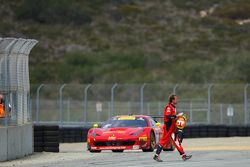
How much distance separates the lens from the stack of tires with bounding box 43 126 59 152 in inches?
965

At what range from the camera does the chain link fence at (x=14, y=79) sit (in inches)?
836

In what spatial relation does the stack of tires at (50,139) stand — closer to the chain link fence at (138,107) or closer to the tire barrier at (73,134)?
the tire barrier at (73,134)

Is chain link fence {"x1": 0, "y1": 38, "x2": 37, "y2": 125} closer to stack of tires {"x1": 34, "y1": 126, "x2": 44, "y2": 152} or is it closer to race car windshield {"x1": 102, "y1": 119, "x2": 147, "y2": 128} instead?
stack of tires {"x1": 34, "y1": 126, "x2": 44, "y2": 152}

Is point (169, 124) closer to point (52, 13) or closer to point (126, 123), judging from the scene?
point (126, 123)

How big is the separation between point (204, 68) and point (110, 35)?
1999 cm

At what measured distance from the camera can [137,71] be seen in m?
64.8

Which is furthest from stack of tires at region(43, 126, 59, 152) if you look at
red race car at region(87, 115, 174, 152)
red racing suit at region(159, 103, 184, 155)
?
red racing suit at region(159, 103, 184, 155)

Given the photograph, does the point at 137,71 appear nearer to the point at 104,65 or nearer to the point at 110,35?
the point at 104,65

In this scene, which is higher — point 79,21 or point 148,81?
point 79,21

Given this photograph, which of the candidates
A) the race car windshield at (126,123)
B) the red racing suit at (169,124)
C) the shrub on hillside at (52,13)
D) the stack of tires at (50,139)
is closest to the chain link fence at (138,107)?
the race car windshield at (126,123)

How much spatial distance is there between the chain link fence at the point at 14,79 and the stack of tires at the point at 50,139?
1149 millimetres

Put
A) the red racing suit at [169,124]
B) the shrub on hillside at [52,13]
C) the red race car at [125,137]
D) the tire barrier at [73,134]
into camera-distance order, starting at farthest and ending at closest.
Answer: the shrub on hillside at [52,13] < the tire barrier at [73,134] < the red race car at [125,137] < the red racing suit at [169,124]

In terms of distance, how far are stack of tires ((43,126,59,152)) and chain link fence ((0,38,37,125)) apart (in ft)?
3.77

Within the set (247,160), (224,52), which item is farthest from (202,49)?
(247,160)
